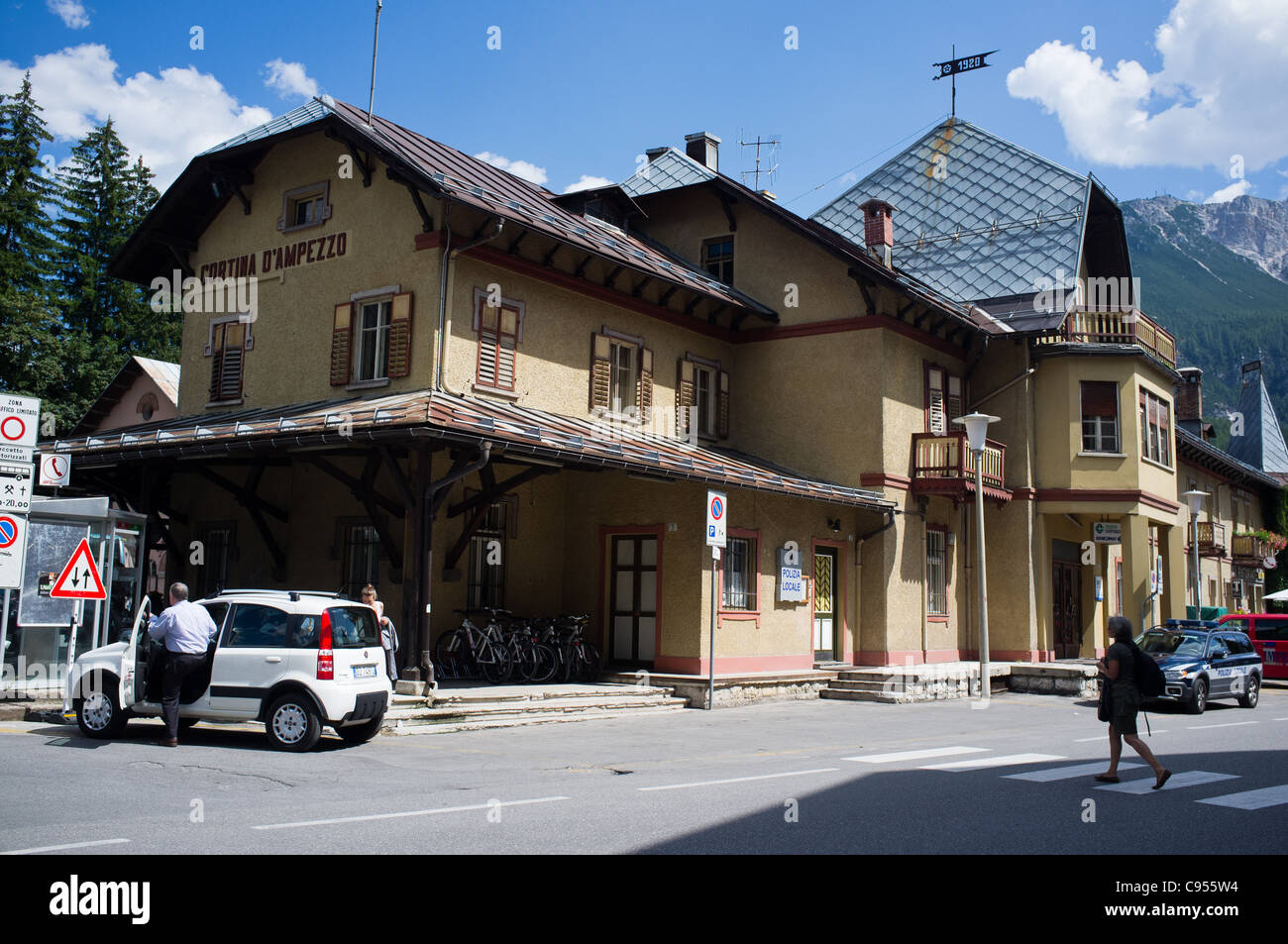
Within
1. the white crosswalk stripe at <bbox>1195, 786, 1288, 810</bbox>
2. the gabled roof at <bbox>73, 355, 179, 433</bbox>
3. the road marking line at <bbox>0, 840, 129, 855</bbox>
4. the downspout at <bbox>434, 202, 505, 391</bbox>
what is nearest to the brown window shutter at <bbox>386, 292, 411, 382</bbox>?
the downspout at <bbox>434, 202, 505, 391</bbox>

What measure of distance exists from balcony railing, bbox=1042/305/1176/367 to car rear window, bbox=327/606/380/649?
19937 millimetres

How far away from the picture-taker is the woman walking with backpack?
9.99 meters

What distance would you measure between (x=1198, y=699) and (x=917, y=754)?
9589 mm

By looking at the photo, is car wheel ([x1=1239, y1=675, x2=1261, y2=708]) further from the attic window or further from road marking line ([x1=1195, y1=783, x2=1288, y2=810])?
the attic window

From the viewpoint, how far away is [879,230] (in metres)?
26.5

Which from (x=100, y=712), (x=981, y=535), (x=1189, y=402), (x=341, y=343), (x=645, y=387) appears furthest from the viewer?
(x=1189, y=402)

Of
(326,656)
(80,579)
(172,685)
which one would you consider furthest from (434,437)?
(80,579)

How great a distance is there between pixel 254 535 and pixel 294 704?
30.9 ft

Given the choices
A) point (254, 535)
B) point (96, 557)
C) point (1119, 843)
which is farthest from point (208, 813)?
point (254, 535)

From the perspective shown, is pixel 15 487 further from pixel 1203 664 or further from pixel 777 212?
pixel 1203 664

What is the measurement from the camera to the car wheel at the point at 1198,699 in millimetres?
19594

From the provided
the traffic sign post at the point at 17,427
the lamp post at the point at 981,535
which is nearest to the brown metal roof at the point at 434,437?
the lamp post at the point at 981,535
